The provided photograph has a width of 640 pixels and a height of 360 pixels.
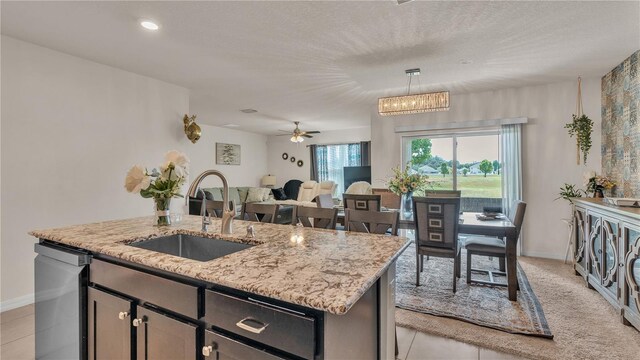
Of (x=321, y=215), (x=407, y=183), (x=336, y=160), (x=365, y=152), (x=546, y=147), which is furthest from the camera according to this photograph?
(x=336, y=160)

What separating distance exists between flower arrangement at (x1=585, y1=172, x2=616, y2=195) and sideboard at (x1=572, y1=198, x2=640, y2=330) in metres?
0.39

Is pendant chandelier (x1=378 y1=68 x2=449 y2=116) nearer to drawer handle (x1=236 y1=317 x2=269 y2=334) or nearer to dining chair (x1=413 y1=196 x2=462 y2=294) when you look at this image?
dining chair (x1=413 y1=196 x2=462 y2=294)

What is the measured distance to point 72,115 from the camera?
3.14 m

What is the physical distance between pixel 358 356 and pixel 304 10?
2278 mm

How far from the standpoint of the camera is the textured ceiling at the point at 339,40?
7.46 ft

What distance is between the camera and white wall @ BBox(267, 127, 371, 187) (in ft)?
28.1

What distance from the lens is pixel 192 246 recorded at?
1861mm

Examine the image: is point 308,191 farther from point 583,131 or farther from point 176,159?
point 176,159

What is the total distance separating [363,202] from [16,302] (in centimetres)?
347

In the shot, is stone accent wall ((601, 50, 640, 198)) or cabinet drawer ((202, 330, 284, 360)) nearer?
cabinet drawer ((202, 330, 284, 360))

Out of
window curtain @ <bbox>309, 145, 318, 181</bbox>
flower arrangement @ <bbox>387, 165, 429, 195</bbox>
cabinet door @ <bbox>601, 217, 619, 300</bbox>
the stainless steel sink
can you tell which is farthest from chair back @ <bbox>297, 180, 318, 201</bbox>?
the stainless steel sink

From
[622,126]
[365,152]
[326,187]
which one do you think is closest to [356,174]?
[365,152]

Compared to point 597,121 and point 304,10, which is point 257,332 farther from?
point 597,121

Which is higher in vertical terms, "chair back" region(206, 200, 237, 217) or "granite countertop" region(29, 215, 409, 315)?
"chair back" region(206, 200, 237, 217)
